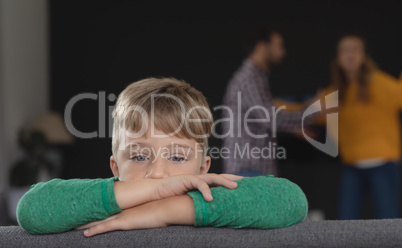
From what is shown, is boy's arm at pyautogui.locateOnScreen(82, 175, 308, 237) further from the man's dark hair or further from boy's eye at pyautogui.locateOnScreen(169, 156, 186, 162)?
the man's dark hair

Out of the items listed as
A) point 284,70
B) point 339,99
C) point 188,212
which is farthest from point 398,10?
point 188,212

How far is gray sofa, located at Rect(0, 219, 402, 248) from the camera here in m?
0.83

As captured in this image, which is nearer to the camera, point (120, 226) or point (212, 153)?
point (120, 226)

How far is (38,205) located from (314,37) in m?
5.31

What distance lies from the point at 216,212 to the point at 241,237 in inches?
2.2

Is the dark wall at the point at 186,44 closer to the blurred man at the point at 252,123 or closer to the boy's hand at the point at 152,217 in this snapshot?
the blurred man at the point at 252,123

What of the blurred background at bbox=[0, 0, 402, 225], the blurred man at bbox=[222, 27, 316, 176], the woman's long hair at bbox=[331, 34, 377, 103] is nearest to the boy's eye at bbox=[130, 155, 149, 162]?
the blurred man at bbox=[222, 27, 316, 176]

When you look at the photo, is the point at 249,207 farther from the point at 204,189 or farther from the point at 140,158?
the point at 140,158

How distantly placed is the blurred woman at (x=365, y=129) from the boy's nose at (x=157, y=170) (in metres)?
2.54

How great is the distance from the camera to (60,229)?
0.85 metres

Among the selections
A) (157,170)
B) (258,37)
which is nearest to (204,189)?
(157,170)

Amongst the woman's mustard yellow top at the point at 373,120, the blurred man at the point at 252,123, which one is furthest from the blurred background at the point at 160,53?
the blurred man at the point at 252,123

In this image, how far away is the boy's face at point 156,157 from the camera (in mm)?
1171

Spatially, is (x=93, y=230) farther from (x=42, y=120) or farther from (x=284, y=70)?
(x=284, y=70)
